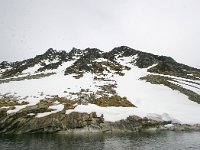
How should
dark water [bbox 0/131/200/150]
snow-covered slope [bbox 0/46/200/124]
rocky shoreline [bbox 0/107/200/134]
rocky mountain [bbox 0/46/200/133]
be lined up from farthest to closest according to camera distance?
1. snow-covered slope [bbox 0/46/200/124]
2. rocky mountain [bbox 0/46/200/133]
3. rocky shoreline [bbox 0/107/200/134]
4. dark water [bbox 0/131/200/150]

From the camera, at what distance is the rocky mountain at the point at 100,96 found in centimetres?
6450

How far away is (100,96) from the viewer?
264 feet

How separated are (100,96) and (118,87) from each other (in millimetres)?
12207

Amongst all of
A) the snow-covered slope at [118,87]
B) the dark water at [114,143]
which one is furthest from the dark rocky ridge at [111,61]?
the dark water at [114,143]

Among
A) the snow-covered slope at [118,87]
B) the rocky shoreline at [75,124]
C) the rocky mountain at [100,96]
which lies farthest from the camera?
the snow-covered slope at [118,87]

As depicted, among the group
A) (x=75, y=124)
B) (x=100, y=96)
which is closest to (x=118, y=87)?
(x=100, y=96)

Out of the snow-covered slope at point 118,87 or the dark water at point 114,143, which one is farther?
the snow-covered slope at point 118,87

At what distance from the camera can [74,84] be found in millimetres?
91500

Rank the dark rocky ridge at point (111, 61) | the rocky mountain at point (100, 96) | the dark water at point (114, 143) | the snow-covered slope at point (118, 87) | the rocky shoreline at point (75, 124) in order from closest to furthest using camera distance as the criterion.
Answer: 1. the dark water at point (114, 143)
2. the rocky shoreline at point (75, 124)
3. the rocky mountain at point (100, 96)
4. the snow-covered slope at point (118, 87)
5. the dark rocky ridge at point (111, 61)

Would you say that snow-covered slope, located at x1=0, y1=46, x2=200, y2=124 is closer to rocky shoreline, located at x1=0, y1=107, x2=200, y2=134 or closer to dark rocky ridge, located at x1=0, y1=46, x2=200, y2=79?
dark rocky ridge, located at x1=0, y1=46, x2=200, y2=79

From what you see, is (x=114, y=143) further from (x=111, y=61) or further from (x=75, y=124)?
(x=111, y=61)

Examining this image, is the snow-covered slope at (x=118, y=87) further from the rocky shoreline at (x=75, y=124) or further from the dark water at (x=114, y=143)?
the dark water at (x=114, y=143)

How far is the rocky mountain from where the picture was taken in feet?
212

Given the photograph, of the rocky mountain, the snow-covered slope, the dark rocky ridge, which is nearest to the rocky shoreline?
the rocky mountain
